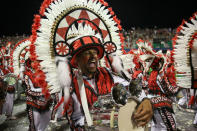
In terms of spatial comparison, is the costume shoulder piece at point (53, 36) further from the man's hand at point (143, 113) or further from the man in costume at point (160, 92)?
the man in costume at point (160, 92)

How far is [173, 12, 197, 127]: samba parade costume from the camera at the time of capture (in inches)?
97.5

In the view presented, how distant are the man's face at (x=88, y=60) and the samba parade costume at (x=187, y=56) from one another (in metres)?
1.52

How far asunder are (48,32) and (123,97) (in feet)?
3.41

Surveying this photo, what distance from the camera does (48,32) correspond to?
170 centimetres

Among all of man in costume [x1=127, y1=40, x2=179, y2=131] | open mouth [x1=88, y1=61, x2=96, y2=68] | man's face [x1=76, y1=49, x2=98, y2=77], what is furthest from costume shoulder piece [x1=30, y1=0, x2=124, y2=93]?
man in costume [x1=127, y1=40, x2=179, y2=131]

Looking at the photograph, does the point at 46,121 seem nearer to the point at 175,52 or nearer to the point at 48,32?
the point at 48,32

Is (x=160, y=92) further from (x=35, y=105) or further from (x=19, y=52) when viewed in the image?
(x=19, y=52)

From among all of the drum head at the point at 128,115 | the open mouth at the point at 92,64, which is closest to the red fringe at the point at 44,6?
the open mouth at the point at 92,64

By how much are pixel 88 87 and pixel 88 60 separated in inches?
12.7

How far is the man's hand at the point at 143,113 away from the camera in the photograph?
1.61 meters

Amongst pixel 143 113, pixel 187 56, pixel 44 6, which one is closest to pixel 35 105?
pixel 44 6

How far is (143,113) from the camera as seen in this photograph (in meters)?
1.62

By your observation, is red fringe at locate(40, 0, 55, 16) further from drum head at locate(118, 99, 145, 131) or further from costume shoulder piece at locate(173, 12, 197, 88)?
costume shoulder piece at locate(173, 12, 197, 88)

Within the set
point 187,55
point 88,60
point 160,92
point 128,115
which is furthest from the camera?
point 160,92
